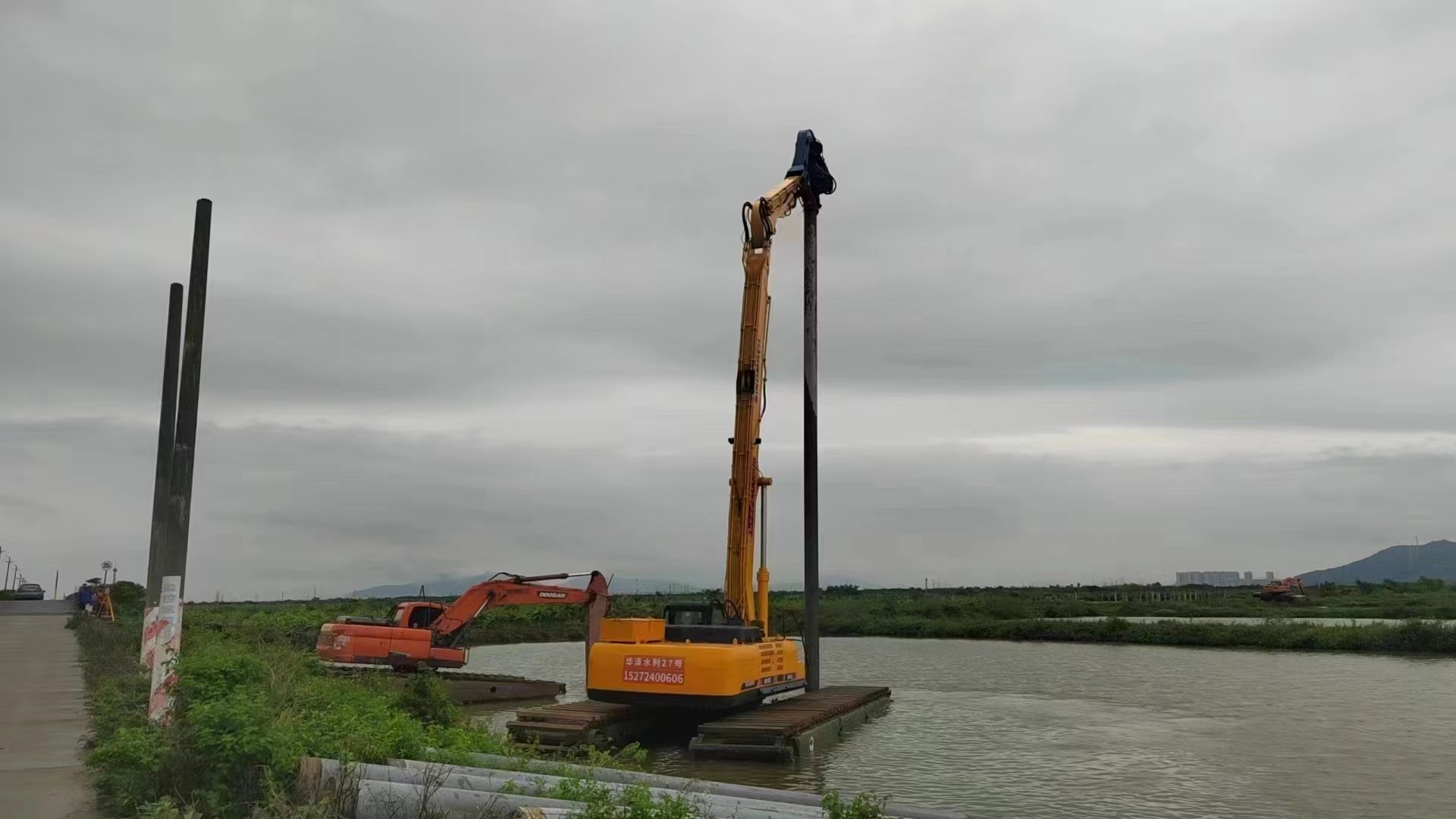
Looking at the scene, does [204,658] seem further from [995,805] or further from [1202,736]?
[1202,736]

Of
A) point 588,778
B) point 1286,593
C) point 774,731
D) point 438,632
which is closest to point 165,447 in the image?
point 438,632

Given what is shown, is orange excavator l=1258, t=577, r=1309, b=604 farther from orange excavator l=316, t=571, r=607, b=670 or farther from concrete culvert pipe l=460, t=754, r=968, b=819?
concrete culvert pipe l=460, t=754, r=968, b=819

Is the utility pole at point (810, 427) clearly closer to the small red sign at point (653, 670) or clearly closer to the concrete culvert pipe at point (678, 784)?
the small red sign at point (653, 670)

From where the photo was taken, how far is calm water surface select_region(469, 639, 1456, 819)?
16547 mm

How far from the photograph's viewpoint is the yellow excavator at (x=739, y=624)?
19672 mm

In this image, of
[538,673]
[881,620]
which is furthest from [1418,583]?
[538,673]

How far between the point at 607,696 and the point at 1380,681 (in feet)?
90.4

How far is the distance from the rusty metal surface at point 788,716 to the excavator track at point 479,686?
898 centimetres

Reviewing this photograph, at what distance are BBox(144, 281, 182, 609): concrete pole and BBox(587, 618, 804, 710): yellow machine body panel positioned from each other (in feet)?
34.7

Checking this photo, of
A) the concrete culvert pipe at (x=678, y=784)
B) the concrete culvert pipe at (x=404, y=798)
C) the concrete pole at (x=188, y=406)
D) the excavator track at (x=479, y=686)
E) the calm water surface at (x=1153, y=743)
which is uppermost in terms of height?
the concrete pole at (x=188, y=406)

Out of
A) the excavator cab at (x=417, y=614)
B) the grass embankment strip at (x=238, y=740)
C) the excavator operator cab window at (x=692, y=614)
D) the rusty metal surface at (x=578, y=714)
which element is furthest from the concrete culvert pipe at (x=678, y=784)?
the excavator cab at (x=417, y=614)

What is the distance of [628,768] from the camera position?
472 inches

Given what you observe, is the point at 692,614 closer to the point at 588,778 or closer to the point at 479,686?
the point at 479,686

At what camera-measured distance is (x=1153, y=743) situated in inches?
872
